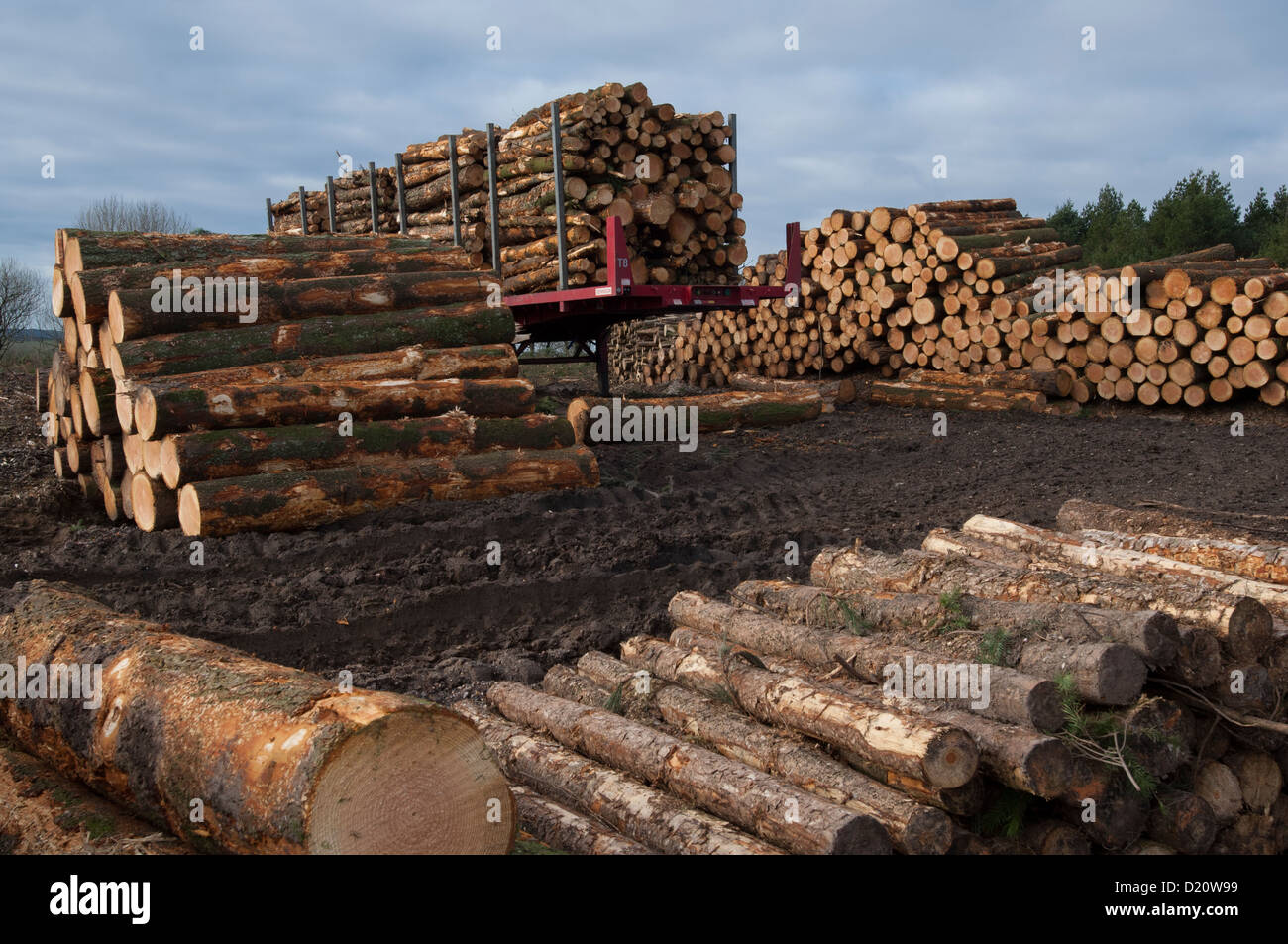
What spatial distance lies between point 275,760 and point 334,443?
5.36 meters

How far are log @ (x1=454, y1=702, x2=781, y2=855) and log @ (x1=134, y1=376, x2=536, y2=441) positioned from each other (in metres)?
4.14

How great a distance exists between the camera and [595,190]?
12.1 metres

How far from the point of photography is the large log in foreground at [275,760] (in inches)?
106

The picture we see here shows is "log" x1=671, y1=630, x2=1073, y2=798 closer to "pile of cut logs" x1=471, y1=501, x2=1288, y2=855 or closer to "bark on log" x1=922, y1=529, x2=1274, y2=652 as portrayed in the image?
"pile of cut logs" x1=471, y1=501, x2=1288, y2=855

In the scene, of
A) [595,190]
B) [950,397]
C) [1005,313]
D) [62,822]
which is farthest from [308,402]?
[1005,313]

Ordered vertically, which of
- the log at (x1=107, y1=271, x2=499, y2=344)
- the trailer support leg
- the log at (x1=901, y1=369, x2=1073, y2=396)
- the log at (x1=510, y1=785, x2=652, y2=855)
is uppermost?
the log at (x1=107, y1=271, x2=499, y2=344)

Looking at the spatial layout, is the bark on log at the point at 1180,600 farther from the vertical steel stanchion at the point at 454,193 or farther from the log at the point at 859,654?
the vertical steel stanchion at the point at 454,193

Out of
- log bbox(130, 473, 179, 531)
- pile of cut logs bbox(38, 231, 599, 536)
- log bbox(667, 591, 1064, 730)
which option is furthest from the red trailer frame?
log bbox(667, 591, 1064, 730)

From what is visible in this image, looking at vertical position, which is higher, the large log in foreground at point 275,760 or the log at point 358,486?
the log at point 358,486

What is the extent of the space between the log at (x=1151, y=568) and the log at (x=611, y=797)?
2.13 m

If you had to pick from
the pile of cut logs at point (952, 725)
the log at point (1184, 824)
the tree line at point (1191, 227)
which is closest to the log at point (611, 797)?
the pile of cut logs at point (952, 725)

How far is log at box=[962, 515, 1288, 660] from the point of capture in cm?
401

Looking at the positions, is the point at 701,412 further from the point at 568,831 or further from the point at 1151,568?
the point at 568,831

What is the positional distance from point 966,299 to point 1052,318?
1264 millimetres
